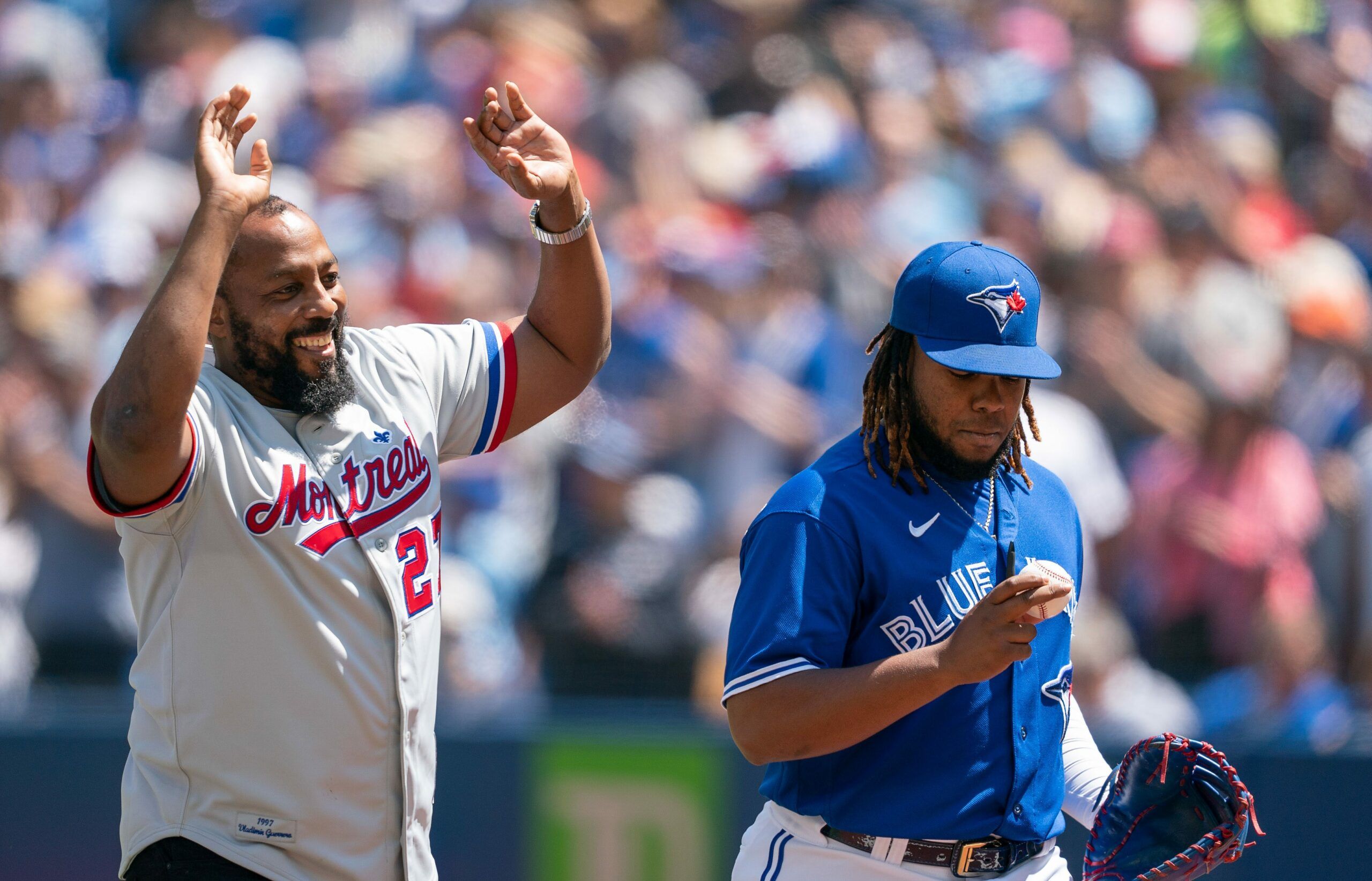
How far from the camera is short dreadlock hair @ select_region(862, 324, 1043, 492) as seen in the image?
2676 mm

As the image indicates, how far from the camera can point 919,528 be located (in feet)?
8.57

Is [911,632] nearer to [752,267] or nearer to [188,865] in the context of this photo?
[188,865]

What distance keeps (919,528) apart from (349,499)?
1.00 m

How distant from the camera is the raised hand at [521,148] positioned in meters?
2.96

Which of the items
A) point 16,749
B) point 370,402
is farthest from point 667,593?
point 370,402

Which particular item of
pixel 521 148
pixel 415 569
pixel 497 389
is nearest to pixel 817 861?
pixel 415 569

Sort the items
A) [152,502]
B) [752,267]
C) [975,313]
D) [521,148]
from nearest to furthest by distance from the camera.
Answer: [152,502] → [975,313] → [521,148] → [752,267]

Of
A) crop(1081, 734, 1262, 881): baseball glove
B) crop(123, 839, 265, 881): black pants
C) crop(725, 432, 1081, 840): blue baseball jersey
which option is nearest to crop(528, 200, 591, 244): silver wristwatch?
crop(725, 432, 1081, 840): blue baseball jersey

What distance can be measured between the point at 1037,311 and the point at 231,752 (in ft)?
5.16

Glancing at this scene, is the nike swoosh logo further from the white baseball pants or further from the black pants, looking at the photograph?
the black pants

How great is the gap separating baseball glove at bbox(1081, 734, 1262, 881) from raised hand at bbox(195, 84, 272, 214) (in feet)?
5.93

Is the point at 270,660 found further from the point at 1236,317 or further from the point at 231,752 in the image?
the point at 1236,317

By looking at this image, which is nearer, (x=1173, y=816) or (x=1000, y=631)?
(x=1000, y=631)

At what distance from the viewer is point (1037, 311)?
2.66 m
